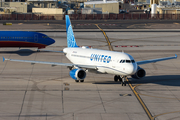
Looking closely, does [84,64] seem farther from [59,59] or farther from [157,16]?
[157,16]

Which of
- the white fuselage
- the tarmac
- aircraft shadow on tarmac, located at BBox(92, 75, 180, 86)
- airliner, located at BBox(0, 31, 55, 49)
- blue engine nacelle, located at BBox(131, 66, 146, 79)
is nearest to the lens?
the tarmac

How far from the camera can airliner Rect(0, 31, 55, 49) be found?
73188 mm

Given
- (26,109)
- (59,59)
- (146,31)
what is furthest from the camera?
(146,31)

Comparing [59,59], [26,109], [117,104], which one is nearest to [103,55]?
[117,104]

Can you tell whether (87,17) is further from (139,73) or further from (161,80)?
(139,73)

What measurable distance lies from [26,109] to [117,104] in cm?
1004

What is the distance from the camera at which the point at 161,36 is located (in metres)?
98.2

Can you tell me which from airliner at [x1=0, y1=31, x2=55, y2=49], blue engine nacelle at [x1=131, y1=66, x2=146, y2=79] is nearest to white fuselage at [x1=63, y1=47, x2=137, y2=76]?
blue engine nacelle at [x1=131, y1=66, x2=146, y2=79]

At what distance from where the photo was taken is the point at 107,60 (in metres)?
44.8

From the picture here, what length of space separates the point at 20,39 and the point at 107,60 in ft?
113

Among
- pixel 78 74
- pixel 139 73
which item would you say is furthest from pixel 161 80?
pixel 78 74

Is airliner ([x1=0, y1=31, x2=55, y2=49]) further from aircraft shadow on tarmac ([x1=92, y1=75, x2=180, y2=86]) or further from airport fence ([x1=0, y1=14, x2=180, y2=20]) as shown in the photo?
airport fence ([x1=0, y1=14, x2=180, y2=20])

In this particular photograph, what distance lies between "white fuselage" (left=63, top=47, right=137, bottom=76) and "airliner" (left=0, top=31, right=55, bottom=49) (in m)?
25.0

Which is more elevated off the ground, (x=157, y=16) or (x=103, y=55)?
(x=157, y=16)
